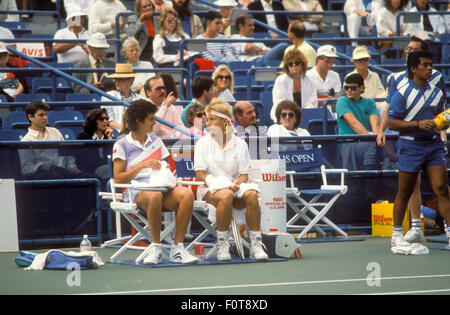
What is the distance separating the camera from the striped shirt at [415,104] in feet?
29.6

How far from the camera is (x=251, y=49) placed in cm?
1475

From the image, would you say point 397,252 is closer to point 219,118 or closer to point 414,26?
point 219,118

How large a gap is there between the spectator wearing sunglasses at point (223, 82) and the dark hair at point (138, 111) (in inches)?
133

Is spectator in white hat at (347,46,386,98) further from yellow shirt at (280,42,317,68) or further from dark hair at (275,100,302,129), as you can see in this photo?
dark hair at (275,100,302,129)

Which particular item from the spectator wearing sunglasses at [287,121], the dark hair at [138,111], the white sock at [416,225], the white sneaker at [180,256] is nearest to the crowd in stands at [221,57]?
the spectator wearing sunglasses at [287,121]

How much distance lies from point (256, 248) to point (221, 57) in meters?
6.24

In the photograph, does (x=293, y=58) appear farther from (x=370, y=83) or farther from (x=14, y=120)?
(x=14, y=120)

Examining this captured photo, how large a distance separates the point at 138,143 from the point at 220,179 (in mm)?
881

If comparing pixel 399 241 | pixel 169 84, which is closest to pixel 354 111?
pixel 169 84

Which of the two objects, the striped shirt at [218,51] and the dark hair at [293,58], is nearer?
the dark hair at [293,58]

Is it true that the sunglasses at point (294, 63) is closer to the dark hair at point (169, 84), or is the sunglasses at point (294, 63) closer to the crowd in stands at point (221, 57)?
the crowd in stands at point (221, 57)

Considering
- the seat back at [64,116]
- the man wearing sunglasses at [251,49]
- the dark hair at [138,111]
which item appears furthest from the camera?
the man wearing sunglasses at [251,49]

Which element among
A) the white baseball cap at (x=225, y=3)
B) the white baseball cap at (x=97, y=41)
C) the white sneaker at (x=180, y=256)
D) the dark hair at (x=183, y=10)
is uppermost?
the white baseball cap at (x=225, y=3)
